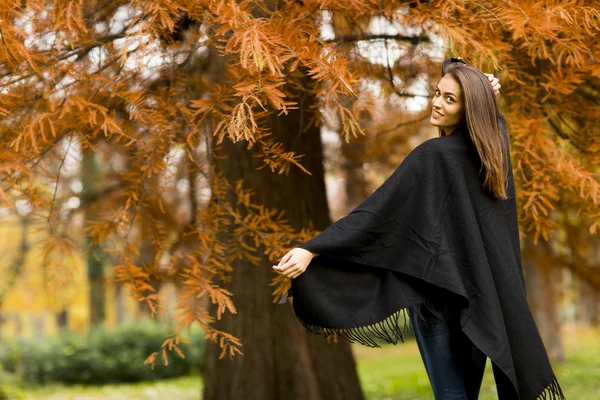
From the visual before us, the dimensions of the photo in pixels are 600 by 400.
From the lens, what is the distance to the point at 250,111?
2344mm

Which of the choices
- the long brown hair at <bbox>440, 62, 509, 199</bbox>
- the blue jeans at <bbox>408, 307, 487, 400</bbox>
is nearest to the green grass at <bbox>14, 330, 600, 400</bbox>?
the blue jeans at <bbox>408, 307, 487, 400</bbox>

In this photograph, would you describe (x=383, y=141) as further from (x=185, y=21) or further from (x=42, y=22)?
(x=42, y=22)

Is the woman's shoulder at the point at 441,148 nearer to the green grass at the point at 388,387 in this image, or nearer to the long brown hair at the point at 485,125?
the long brown hair at the point at 485,125

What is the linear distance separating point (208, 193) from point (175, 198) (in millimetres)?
5573

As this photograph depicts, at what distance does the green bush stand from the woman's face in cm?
923

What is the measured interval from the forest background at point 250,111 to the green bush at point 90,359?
6.55 m

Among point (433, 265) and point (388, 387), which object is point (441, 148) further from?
point (388, 387)

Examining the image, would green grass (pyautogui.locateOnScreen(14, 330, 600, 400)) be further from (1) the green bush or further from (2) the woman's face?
(2) the woman's face

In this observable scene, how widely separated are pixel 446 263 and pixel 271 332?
105 inches

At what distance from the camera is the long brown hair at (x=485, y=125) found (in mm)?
2312

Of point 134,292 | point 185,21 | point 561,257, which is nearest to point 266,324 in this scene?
point 134,292

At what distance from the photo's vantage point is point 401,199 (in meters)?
2.36

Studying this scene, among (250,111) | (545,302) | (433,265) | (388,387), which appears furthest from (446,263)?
(545,302)

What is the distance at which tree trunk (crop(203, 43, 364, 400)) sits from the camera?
465cm
